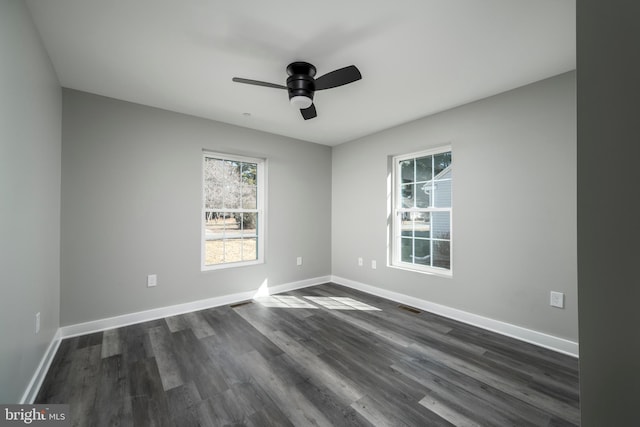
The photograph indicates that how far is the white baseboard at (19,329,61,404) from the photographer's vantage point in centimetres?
173

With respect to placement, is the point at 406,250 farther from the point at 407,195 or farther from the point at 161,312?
the point at 161,312

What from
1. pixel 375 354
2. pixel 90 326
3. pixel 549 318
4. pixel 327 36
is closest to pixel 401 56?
pixel 327 36

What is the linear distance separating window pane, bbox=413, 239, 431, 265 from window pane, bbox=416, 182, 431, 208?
1.62 feet

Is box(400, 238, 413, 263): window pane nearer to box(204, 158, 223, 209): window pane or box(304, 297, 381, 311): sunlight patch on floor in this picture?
box(304, 297, 381, 311): sunlight patch on floor

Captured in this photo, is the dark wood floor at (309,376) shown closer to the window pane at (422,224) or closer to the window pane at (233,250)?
the window pane at (233,250)

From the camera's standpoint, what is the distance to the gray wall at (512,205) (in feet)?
8.02

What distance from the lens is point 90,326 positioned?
279 cm

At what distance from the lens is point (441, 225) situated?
11.3 feet

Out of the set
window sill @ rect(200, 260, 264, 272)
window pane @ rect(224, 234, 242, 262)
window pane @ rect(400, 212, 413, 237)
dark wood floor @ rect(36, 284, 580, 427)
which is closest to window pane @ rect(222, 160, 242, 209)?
window pane @ rect(224, 234, 242, 262)

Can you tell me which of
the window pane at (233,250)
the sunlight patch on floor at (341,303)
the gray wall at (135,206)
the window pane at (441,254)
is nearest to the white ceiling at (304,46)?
the gray wall at (135,206)

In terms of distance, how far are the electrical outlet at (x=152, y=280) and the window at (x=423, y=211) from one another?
3150 mm

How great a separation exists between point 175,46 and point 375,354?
119 inches

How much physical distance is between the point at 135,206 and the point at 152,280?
886 mm
